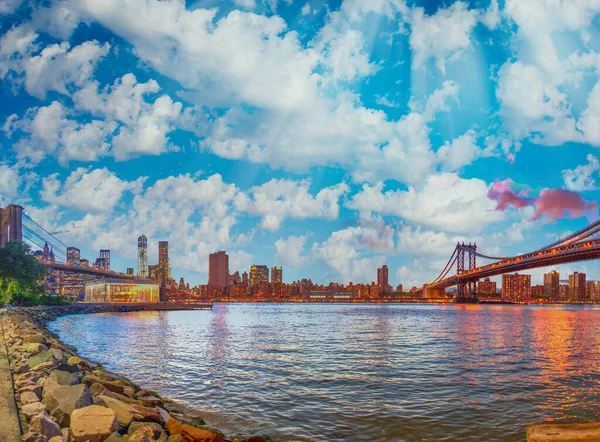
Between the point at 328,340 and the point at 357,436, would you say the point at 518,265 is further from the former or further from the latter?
the point at 357,436

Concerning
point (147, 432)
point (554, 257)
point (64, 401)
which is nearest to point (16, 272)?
point (64, 401)

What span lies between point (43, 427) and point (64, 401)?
5.48 feet

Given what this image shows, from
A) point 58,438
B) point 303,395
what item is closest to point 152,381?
point 303,395

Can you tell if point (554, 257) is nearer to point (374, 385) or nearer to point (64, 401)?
point (374, 385)

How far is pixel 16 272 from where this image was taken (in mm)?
62469

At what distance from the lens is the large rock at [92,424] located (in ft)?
25.1

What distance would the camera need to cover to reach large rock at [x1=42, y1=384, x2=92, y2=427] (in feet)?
27.5

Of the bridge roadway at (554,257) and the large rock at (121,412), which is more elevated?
the bridge roadway at (554,257)

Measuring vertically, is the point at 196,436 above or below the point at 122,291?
above

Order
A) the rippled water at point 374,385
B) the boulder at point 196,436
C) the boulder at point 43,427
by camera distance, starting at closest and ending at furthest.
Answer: the boulder at point 43,427 < the boulder at point 196,436 < the rippled water at point 374,385

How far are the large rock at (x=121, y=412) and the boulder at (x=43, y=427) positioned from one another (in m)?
1.64

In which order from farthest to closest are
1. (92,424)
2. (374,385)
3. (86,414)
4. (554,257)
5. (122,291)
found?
(122,291)
(554,257)
(374,385)
(86,414)
(92,424)

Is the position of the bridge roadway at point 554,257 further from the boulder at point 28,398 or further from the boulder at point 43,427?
the boulder at point 43,427

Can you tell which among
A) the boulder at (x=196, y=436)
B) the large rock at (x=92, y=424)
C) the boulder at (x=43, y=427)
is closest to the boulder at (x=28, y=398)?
the large rock at (x=92, y=424)
